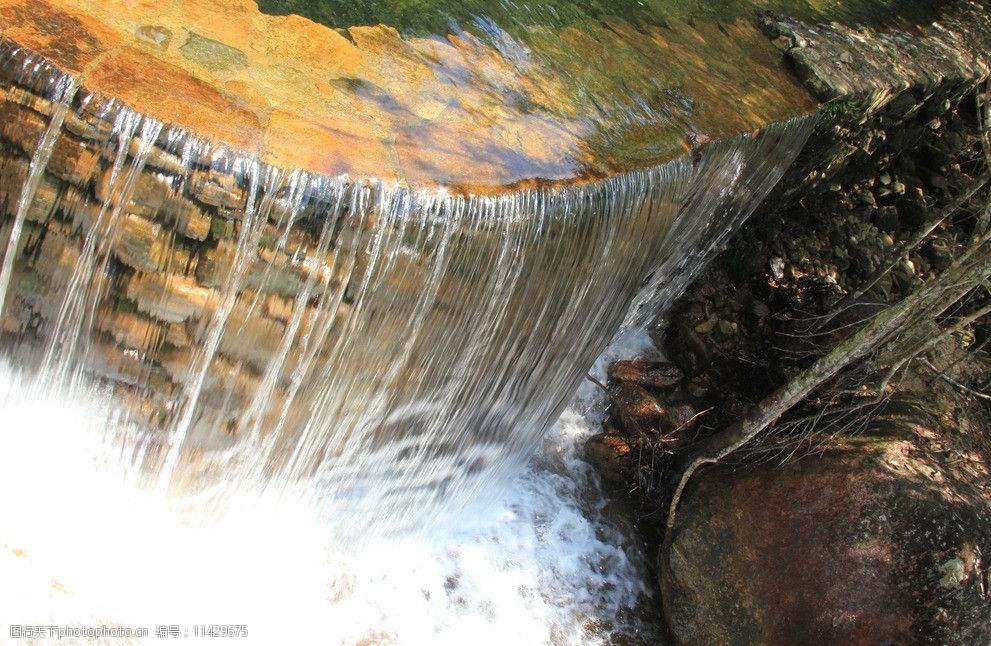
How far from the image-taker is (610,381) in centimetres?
470

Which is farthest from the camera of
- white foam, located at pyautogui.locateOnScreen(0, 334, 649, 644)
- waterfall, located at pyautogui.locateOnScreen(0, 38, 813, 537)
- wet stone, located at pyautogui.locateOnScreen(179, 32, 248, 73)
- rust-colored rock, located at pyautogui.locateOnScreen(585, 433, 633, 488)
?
rust-colored rock, located at pyautogui.locateOnScreen(585, 433, 633, 488)

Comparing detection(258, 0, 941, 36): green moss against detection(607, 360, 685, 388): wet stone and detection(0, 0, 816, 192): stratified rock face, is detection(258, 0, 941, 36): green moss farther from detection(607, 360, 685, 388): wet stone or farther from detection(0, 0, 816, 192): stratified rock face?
detection(607, 360, 685, 388): wet stone

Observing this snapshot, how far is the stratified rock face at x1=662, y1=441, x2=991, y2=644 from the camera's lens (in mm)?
3523

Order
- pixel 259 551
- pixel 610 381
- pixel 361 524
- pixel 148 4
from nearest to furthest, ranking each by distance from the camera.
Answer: pixel 148 4 < pixel 259 551 < pixel 361 524 < pixel 610 381

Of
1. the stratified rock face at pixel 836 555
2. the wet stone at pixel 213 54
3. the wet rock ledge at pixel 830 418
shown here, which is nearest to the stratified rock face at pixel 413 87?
the wet stone at pixel 213 54

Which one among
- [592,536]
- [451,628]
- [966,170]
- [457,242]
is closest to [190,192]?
[457,242]

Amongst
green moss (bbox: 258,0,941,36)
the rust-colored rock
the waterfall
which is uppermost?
green moss (bbox: 258,0,941,36)

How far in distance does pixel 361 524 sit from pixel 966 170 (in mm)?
4692

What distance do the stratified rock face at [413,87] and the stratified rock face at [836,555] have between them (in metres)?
1.66

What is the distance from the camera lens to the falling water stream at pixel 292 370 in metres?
2.45

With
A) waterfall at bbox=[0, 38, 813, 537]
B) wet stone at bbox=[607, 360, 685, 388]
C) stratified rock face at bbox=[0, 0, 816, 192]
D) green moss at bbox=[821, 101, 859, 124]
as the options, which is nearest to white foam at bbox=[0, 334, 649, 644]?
waterfall at bbox=[0, 38, 813, 537]

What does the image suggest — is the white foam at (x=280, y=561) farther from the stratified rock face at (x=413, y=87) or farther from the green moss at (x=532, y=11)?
the green moss at (x=532, y=11)

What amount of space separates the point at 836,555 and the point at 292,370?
2.51 metres

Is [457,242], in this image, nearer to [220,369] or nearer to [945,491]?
[220,369]
